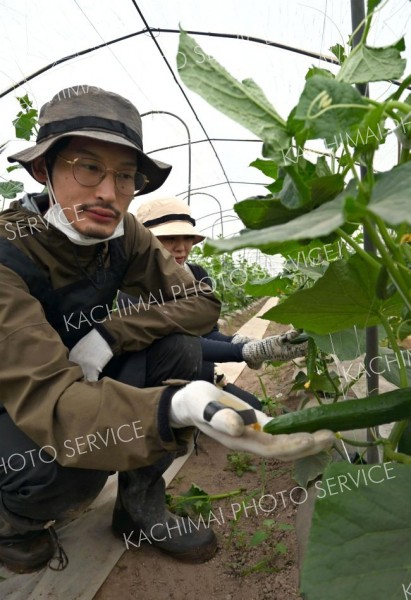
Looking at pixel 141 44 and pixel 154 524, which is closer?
pixel 154 524

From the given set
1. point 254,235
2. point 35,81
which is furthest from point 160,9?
point 254,235

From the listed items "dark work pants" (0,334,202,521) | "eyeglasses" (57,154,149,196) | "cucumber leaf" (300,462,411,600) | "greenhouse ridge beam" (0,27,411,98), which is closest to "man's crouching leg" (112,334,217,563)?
"dark work pants" (0,334,202,521)

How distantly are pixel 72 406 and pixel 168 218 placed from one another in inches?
56.8

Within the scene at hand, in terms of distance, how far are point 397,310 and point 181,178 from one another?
24.4 feet

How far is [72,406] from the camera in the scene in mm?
858

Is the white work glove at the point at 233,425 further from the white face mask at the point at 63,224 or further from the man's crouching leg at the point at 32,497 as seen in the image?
the white face mask at the point at 63,224

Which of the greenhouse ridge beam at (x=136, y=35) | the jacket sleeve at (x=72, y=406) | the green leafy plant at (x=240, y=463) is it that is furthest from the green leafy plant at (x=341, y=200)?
the greenhouse ridge beam at (x=136, y=35)

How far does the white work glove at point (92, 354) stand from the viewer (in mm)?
1250

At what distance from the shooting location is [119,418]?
83cm

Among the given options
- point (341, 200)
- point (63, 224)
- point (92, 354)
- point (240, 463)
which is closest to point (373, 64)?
point (341, 200)

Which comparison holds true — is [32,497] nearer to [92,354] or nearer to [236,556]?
[92,354]

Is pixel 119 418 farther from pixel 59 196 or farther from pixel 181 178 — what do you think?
pixel 181 178

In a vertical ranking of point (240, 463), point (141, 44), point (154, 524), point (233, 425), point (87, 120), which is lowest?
point (240, 463)

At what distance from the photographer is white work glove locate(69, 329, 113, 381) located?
49.2 inches
